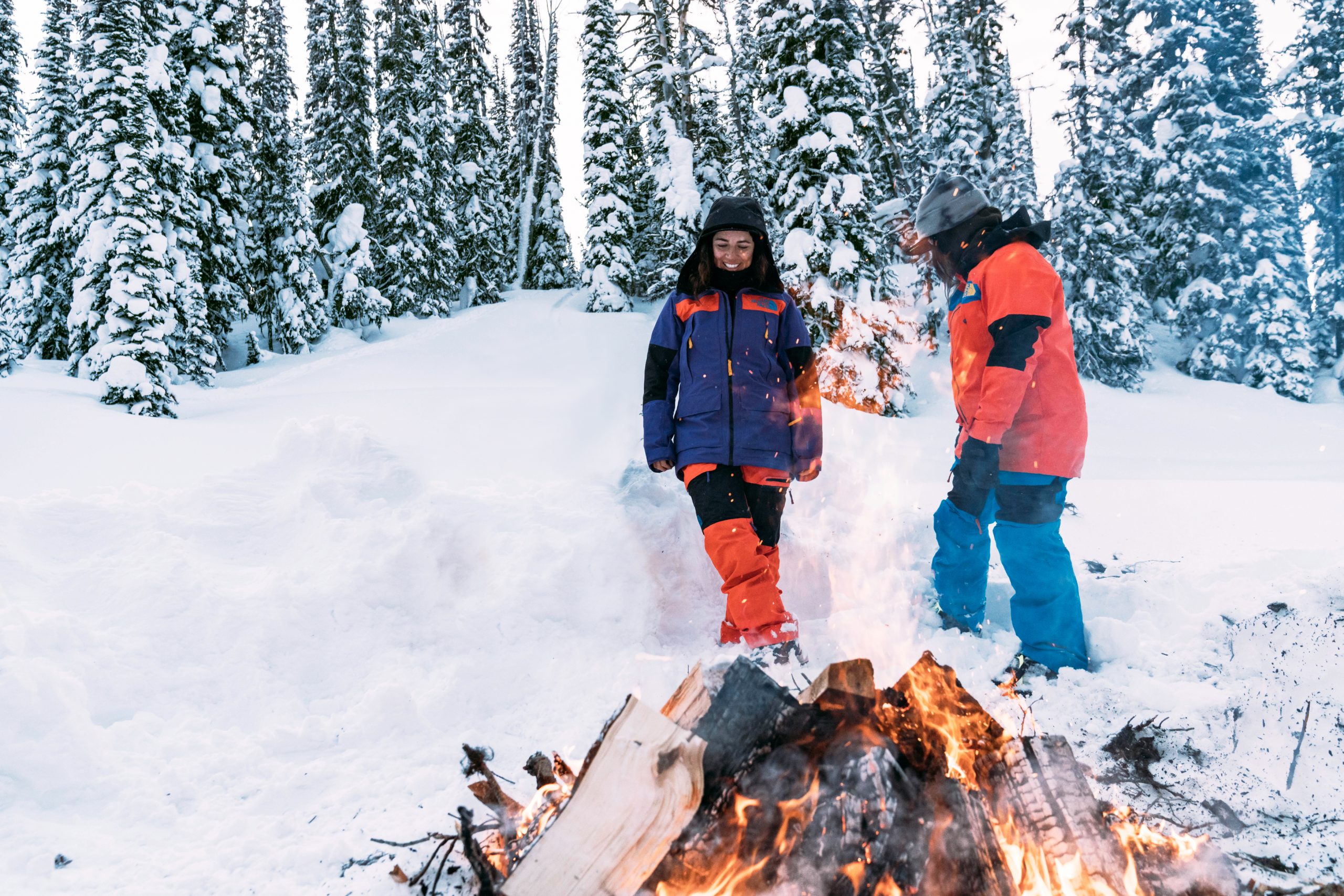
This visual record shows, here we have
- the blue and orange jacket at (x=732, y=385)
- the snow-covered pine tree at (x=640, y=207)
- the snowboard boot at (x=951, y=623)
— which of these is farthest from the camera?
the snow-covered pine tree at (x=640, y=207)

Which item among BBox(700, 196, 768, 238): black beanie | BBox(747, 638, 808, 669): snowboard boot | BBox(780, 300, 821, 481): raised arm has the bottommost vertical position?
BBox(747, 638, 808, 669): snowboard boot

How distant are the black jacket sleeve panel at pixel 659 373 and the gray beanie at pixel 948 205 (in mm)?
1616

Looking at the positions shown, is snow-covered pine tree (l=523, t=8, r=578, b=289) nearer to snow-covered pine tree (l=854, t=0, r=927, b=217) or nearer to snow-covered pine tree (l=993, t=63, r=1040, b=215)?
snow-covered pine tree (l=854, t=0, r=927, b=217)

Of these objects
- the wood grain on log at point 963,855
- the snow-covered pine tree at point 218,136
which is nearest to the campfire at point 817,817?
the wood grain on log at point 963,855

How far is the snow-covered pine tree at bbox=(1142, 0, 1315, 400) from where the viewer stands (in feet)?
72.3

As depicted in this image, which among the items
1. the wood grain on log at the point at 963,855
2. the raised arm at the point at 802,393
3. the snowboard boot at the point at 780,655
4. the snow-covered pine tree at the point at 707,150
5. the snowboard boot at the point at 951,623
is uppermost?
the snow-covered pine tree at the point at 707,150

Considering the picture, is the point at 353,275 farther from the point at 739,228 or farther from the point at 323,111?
the point at 739,228

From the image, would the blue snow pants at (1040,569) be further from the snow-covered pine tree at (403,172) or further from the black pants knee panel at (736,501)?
the snow-covered pine tree at (403,172)

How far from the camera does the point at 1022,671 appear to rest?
3285mm

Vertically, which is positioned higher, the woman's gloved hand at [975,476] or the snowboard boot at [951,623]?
the woman's gloved hand at [975,476]

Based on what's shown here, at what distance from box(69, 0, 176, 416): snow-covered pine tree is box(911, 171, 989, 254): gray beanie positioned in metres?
14.3

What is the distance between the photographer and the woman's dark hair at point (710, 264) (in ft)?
12.8

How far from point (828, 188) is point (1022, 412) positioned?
10648 mm

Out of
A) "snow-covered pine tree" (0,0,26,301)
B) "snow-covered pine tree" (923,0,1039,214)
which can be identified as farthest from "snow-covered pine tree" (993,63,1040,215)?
"snow-covered pine tree" (0,0,26,301)
